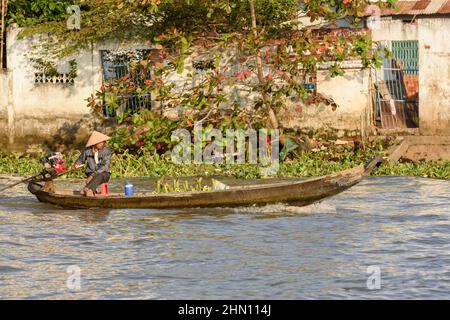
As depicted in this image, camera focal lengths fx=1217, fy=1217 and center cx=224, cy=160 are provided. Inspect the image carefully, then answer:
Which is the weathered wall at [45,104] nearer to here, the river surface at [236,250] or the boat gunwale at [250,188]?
the river surface at [236,250]

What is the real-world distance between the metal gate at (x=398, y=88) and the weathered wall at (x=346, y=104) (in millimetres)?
429

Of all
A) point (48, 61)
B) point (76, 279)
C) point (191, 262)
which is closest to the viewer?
point (76, 279)

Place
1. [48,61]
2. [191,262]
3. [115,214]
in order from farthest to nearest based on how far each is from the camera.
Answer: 1. [48,61]
2. [115,214]
3. [191,262]

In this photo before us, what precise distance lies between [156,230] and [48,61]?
25.8ft

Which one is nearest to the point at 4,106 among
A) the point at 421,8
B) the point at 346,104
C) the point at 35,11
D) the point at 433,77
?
the point at 35,11

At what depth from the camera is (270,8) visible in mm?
22469

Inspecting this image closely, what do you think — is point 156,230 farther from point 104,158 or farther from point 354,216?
point 354,216

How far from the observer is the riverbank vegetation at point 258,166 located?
20.9m

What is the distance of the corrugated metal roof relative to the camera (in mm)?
23859

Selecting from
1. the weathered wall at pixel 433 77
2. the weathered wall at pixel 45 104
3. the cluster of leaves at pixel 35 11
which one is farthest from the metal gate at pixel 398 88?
the cluster of leaves at pixel 35 11

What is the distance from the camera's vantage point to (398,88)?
23.6 meters
